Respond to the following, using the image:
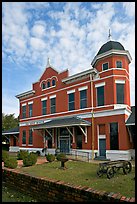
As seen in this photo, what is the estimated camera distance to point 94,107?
2228cm

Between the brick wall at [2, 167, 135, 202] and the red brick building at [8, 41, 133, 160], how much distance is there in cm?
1302

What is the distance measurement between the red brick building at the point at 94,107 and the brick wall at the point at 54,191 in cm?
1302

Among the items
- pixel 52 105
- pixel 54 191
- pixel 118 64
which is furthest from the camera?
pixel 52 105

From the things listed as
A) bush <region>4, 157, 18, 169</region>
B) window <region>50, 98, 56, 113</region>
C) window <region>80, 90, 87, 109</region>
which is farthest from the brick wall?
window <region>50, 98, 56, 113</region>

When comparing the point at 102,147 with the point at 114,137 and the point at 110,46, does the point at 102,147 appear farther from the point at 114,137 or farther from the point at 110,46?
the point at 110,46

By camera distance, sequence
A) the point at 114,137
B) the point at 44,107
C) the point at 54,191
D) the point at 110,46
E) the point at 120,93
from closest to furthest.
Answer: the point at 54,191 < the point at 114,137 < the point at 120,93 < the point at 110,46 < the point at 44,107

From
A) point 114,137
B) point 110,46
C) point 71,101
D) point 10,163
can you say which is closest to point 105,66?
point 110,46

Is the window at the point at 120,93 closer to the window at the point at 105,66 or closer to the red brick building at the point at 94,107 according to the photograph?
the red brick building at the point at 94,107

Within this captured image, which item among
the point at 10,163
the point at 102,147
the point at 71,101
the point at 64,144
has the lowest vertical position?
the point at 64,144

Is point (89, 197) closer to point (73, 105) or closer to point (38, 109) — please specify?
point (73, 105)

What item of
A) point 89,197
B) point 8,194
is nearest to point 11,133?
point 8,194

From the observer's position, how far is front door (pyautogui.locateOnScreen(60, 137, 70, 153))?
24516mm

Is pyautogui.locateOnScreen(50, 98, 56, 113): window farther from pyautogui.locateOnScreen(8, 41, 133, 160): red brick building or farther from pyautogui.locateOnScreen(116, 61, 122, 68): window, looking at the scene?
pyautogui.locateOnScreen(116, 61, 122, 68): window

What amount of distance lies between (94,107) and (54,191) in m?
16.2
